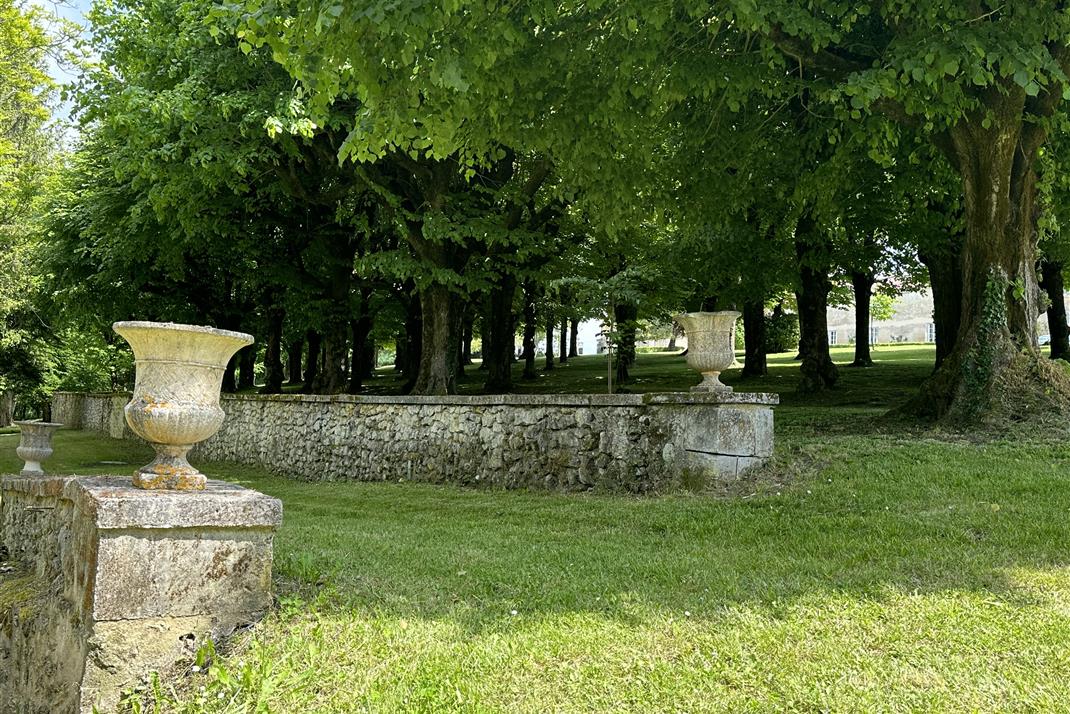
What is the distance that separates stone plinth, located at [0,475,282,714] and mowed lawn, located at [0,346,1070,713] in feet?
0.54

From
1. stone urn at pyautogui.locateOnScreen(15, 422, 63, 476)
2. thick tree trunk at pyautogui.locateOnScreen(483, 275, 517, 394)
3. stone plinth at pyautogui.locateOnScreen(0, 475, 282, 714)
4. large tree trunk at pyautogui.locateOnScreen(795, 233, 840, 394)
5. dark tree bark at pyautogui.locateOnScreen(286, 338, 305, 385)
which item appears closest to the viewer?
stone plinth at pyautogui.locateOnScreen(0, 475, 282, 714)

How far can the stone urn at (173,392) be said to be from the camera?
13.3ft

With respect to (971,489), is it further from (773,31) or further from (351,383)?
(351,383)

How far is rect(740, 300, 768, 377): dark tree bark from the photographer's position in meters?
21.6

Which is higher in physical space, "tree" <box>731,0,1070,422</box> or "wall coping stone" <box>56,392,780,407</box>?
"tree" <box>731,0,1070,422</box>

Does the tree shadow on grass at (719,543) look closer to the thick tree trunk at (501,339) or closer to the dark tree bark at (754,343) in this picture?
the thick tree trunk at (501,339)

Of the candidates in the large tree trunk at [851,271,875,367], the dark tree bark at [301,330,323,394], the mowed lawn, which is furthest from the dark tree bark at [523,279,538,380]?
the mowed lawn

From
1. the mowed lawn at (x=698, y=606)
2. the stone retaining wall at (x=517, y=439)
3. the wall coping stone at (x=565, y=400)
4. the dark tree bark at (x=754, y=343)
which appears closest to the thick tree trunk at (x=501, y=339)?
the stone retaining wall at (x=517, y=439)

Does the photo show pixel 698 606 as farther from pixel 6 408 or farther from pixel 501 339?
pixel 6 408

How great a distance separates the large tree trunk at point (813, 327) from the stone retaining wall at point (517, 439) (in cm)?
654

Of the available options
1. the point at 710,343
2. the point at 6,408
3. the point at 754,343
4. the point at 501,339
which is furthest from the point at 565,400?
the point at 6,408

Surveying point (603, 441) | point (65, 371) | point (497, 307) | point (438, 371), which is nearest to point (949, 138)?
point (603, 441)

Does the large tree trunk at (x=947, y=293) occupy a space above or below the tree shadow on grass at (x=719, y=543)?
above

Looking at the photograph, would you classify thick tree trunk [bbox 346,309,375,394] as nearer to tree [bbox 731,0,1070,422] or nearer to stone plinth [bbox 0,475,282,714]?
tree [bbox 731,0,1070,422]
